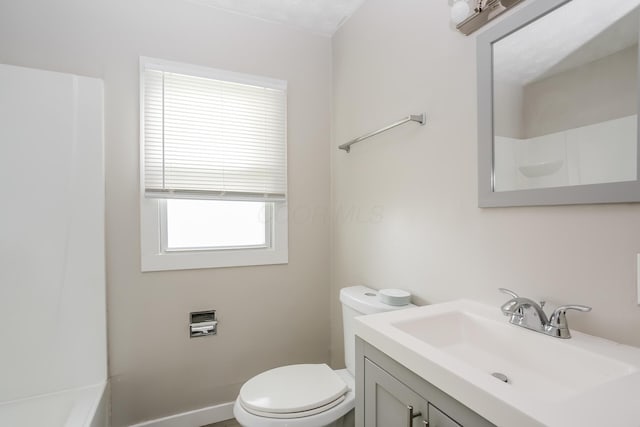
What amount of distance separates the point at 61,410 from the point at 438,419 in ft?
5.24

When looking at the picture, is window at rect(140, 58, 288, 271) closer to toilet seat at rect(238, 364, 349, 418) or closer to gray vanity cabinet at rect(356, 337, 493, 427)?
toilet seat at rect(238, 364, 349, 418)

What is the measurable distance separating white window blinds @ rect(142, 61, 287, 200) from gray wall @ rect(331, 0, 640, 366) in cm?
41

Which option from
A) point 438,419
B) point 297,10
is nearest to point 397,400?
point 438,419

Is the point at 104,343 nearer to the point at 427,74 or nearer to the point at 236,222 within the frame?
the point at 236,222

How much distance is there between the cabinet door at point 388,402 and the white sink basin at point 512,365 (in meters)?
0.08

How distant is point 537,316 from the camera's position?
0.89 m

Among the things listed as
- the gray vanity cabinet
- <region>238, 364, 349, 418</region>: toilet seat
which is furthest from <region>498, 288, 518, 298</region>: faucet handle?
<region>238, 364, 349, 418</region>: toilet seat

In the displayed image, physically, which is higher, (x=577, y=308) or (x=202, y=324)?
(x=577, y=308)

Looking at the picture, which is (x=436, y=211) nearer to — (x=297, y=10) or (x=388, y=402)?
(x=388, y=402)

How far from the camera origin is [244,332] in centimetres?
193

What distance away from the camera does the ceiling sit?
1815 mm

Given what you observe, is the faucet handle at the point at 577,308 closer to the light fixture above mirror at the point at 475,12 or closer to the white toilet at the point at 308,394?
the white toilet at the point at 308,394

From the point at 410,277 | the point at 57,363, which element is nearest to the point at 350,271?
the point at 410,277

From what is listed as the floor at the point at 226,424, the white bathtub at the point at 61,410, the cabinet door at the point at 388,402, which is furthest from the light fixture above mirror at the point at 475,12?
the floor at the point at 226,424
